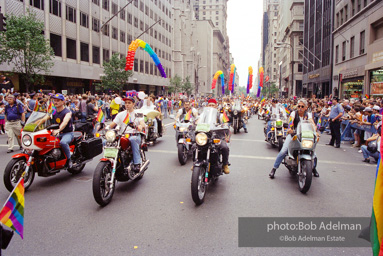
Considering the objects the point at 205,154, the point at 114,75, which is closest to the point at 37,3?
the point at 114,75

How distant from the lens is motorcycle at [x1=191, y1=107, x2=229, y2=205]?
17.9 ft

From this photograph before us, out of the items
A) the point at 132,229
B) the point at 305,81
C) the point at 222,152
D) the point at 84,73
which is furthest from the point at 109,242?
the point at 305,81

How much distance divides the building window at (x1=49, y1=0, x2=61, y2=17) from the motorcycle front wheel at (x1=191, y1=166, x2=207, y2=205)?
104 feet

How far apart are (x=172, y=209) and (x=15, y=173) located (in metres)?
3.05

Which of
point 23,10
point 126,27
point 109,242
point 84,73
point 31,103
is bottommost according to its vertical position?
point 109,242

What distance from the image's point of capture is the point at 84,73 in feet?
121

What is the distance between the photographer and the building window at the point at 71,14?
3450cm

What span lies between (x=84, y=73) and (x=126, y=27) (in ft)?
54.5

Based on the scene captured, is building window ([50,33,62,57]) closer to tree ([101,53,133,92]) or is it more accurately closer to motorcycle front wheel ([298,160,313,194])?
tree ([101,53,133,92])

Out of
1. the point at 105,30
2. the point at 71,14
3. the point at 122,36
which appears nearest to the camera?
the point at 71,14

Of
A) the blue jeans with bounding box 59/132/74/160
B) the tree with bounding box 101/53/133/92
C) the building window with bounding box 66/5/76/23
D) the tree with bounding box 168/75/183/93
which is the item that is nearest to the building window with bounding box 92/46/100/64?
the tree with bounding box 101/53/133/92

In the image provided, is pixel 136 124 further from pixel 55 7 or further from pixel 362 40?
pixel 55 7

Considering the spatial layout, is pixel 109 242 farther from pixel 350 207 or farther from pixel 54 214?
pixel 350 207

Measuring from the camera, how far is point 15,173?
600 centimetres
